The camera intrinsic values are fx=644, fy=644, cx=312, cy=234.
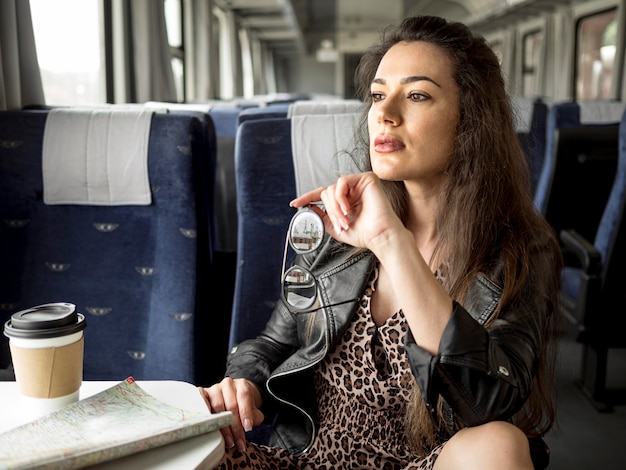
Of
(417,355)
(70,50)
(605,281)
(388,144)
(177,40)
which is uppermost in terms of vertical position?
(177,40)

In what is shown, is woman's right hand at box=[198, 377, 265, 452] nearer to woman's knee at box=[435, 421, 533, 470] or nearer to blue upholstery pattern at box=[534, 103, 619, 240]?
woman's knee at box=[435, 421, 533, 470]

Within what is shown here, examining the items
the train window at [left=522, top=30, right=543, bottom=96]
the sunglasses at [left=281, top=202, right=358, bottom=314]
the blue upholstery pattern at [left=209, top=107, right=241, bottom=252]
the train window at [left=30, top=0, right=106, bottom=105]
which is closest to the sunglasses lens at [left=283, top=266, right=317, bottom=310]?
the sunglasses at [left=281, top=202, right=358, bottom=314]

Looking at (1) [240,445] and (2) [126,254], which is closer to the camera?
(1) [240,445]

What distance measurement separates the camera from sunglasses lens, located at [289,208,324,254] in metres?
1.02

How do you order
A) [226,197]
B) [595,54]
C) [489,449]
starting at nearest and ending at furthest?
1. [489,449]
2. [226,197]
3. [595,54]

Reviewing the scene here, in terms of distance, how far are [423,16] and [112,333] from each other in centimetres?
117

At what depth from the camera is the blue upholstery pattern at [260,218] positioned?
1731 mm

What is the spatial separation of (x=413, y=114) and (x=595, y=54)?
29.8 feet

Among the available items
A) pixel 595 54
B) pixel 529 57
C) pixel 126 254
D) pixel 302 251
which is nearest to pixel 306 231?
pixel 302 251

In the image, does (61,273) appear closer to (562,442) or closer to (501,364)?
(501,364)

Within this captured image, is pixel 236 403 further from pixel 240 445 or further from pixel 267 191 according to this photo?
pixel 267 191

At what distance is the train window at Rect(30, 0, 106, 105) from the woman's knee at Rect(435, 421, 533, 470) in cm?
261

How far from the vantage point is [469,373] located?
1019mm

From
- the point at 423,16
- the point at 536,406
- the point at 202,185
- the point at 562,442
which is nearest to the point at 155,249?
the point at 202,185
